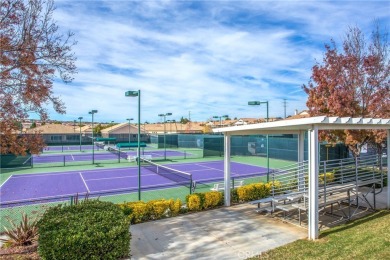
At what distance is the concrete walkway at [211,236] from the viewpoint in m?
6.95

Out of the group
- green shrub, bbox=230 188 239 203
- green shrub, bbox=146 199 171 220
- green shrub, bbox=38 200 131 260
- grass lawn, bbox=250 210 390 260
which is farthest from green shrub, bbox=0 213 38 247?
green shrub, bbox=230 188 239 203

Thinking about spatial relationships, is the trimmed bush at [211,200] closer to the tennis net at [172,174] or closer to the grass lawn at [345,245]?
the grass lawn at [345,245]

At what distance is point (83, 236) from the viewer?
5711 millimetres

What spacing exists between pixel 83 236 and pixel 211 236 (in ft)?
12.2

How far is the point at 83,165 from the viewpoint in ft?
90.5

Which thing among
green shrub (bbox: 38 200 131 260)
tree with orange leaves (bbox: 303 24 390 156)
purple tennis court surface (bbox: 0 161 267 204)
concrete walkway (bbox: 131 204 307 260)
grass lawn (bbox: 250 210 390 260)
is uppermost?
tree with orange leaves (bbox: 303 24 390 156)

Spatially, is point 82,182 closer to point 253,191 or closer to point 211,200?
point 211,200

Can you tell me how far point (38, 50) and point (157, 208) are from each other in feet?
20.2

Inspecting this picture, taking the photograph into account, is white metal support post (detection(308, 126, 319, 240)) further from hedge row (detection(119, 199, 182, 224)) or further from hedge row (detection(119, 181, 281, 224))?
hedge row (detection(119, 199, 182, 224))

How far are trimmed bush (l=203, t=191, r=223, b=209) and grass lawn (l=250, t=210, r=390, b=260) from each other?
13.2ft

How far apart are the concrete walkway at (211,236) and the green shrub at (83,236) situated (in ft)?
Answer: 3.22

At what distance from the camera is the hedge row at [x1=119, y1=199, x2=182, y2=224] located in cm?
928

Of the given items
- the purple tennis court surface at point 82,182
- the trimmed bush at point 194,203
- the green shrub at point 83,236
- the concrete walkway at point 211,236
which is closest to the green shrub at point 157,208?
the concrete walkway at point 211,236

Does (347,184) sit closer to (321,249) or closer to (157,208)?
(321,249)
